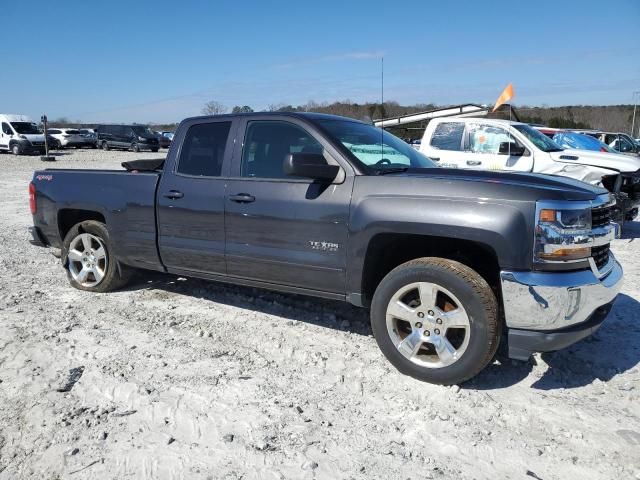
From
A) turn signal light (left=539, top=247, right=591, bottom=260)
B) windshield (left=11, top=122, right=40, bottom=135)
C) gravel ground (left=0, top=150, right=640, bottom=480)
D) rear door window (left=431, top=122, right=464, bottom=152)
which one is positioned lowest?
gravel ground (left=0, top=150, right=640, bottom=480)

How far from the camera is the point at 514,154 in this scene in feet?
29.7

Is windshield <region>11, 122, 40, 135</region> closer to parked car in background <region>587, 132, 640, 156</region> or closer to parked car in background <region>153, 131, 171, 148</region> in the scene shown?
parked car in background <region>153, 131, 171, 148</region>

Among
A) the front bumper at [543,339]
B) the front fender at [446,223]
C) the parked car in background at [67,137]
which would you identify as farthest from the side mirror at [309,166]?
the parked car in background at [67,137]

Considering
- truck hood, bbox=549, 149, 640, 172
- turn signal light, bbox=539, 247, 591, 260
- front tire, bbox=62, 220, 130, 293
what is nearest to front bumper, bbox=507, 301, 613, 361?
turn signal light, bbox=539, 247, 591, 260

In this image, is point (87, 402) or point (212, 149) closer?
point (87, 402)

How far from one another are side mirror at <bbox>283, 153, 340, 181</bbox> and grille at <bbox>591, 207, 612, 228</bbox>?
169 cm

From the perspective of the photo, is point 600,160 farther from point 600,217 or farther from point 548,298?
point 548,298

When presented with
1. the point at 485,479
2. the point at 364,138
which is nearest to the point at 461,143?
the point at 364,138

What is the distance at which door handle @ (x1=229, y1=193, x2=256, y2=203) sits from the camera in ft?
13.5

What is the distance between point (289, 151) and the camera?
4164mm

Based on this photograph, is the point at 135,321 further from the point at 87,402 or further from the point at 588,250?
the point at 588,250

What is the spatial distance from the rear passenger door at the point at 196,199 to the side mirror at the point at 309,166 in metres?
0.93

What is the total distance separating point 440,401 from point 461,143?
694cm

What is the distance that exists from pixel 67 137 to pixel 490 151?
32.4 metres
